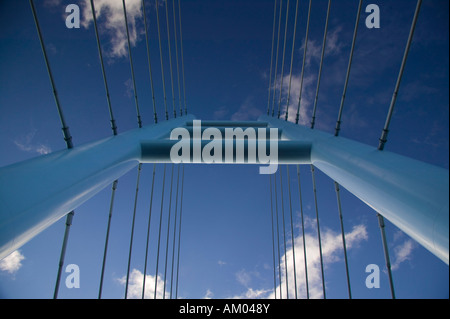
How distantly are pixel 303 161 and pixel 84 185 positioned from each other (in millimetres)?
2888

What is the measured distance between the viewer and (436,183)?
1515 millimetres

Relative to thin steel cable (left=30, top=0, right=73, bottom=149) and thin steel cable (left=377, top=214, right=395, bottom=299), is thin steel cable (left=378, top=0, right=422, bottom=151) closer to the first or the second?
thin steel cable (left=377, top=214, right=395, bottom=299)

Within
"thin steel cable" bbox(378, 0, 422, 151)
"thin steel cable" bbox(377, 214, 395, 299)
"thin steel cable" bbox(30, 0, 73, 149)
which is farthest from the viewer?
"thin steel cable" bbox(377, 214, 395, 299)

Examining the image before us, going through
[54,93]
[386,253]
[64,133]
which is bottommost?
[386,253]

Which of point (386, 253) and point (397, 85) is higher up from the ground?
point (397, 85)

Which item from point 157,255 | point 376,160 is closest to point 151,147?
point 157,255

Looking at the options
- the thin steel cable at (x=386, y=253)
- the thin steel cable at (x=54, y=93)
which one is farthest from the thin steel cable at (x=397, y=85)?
the thin steel cable at (x=54, y=93)

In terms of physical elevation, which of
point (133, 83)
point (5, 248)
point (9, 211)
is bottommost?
point (5, 248)

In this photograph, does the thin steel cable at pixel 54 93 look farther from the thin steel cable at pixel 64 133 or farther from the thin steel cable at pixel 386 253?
the thin steel cable at pixel 386 253

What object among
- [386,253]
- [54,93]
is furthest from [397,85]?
[54,93]

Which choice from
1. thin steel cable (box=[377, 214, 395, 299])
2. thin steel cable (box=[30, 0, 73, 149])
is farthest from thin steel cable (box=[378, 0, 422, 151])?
thin steel cable (box=[30, 0, 73, 149])

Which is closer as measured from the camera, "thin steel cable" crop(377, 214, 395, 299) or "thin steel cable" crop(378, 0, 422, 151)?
"thin steel cable" crop(378, 0, 422, 151)

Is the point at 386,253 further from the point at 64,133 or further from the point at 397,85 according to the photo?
the point at 64,133
